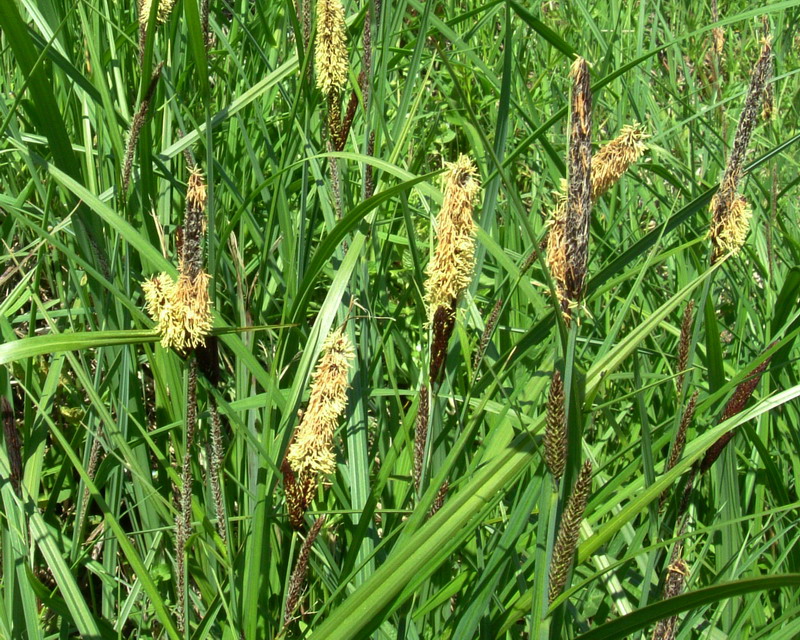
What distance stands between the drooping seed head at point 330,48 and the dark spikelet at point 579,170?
0.67 meters

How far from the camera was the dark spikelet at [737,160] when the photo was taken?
974mm

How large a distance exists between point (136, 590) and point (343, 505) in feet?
1.25

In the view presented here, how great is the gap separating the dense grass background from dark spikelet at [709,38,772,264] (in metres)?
0.07

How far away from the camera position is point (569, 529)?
0.88 meters

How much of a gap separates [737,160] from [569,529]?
498 mm

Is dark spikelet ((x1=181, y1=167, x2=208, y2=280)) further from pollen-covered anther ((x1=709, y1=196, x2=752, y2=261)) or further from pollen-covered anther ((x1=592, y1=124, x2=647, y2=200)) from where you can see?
pollen-covered anther ((x1=709, y1=196, x2=752, y2=261))

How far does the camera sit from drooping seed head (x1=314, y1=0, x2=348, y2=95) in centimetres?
134

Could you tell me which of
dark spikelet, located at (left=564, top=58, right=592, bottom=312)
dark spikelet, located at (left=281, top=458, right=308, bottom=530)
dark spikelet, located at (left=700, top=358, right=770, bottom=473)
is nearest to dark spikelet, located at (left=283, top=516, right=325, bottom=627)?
dark spikelet, located at (left=281, top=458, right=308, bottom=530)

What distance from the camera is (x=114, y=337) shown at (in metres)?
0.97

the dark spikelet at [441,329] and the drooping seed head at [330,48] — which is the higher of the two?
the drooping seed head at [330,48]

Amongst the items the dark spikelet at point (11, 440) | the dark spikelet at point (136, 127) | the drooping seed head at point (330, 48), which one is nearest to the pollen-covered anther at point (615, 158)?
the drooping seed head at point (330, 48)

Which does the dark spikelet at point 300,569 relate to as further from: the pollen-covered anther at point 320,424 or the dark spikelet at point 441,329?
the dark spikelet at point 441,329

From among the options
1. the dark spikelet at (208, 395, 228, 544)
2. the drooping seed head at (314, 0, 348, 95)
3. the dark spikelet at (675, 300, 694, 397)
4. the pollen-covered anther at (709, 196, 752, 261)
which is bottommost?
the dark spikelet at (208, 395, 228, 544)

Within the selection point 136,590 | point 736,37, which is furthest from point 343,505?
point 736,37
